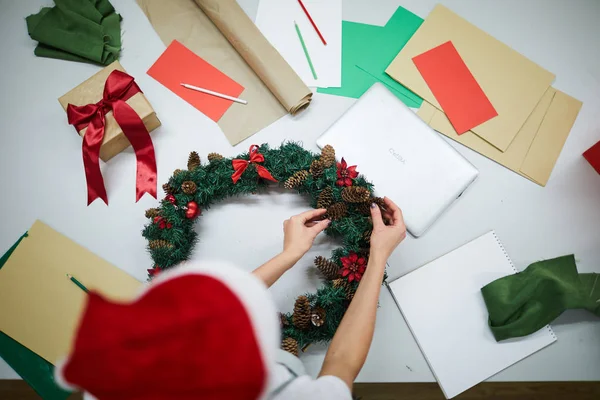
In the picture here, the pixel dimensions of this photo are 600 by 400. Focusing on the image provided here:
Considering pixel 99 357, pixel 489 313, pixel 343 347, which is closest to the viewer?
pixel 99 357

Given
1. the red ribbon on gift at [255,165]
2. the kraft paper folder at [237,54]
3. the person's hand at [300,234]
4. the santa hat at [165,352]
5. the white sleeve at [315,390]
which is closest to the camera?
the santa hat at [165,352]

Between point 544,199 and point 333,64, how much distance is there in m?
0.59

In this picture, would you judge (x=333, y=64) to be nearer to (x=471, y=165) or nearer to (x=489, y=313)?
(x=471, y=165)

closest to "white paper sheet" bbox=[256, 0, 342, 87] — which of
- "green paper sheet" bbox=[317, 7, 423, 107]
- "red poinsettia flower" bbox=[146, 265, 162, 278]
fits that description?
"green paper sheet" bbox=[317, 7, 423, 107]

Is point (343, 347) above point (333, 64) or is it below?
below

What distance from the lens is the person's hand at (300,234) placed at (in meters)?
0.73

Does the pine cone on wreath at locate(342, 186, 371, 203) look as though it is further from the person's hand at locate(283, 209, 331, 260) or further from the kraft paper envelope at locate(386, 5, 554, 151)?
the kraft paper envelope at locate(386, 5, 554, 151)

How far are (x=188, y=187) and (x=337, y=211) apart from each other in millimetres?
309

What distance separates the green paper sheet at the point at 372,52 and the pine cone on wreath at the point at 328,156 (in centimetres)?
18

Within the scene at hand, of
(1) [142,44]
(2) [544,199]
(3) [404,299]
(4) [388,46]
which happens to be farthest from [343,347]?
(1) [142,44]

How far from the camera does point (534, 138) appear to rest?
0.96m

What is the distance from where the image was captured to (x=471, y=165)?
0.91 m

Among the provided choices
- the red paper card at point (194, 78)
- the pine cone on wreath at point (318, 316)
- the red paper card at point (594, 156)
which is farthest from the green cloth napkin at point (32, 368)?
the red paper card at point (594, 156)

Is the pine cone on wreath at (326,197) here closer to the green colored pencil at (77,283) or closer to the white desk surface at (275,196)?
the white desk surface at (275,196)
